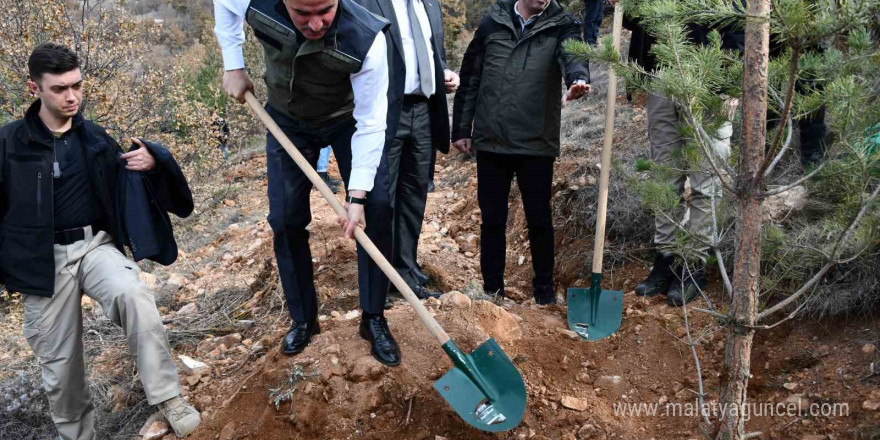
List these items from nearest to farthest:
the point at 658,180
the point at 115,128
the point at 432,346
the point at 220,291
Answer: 1. the point at 658,180
2. the point at 432,346
3. the point at 220,291
4. the point at 115,128

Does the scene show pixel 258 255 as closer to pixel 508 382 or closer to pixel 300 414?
pixel 300 414

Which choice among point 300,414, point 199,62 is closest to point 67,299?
point 300,414

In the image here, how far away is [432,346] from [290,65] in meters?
1.43

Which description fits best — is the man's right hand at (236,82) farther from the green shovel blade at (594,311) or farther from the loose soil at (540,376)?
the green shovel blade at (594,311)

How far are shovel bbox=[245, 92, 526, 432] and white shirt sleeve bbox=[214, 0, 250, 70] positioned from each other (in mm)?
319

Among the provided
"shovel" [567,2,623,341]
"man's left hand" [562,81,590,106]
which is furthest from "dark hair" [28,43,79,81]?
"shovel" [567,2,623,341]

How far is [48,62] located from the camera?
288cm

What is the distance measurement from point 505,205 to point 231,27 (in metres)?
1.79

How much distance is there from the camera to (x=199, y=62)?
1512cm

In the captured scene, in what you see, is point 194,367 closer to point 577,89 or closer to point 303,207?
point 303,207

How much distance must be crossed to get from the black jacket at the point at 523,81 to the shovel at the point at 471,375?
125cm

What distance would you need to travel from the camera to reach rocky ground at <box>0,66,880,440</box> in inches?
107

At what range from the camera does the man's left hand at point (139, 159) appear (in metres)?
3.04

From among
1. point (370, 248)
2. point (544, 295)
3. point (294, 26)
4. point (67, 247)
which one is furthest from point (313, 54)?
point (544, 295)
